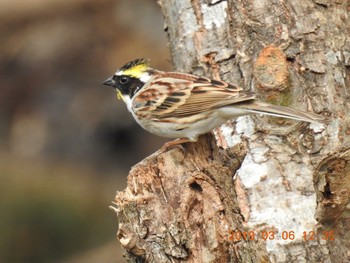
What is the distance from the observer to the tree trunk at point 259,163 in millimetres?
5254

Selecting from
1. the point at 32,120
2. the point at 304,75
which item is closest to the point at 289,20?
the point at 304,75

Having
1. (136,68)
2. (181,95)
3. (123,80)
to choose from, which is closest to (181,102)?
(181,95)

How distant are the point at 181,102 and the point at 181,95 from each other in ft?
0.19

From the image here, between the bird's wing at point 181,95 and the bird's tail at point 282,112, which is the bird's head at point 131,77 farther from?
the bird's tail at point 282,112

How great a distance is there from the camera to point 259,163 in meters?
5.87

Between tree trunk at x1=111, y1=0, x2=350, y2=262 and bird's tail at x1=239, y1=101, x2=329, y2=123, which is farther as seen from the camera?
bird's tail at x1=239, y1=101, x2=329, y2=123

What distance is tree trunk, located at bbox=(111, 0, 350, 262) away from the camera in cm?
525

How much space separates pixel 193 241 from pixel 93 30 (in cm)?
946

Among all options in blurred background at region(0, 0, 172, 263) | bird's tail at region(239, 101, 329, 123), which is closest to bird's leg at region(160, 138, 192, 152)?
bird's tail at region(239, 101, 329, 123)

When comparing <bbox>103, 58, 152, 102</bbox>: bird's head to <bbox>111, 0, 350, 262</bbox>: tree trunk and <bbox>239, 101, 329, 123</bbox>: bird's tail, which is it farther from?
<bbox>239, 101, 329, 123</bbox>: bird's tail

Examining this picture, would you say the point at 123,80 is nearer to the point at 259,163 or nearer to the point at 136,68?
the point at 136,68

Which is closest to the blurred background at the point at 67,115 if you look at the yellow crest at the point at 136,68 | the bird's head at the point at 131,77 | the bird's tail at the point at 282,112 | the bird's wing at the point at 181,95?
the bird's head at the point at 131,77

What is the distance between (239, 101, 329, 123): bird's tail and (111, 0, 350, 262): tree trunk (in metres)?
0.15

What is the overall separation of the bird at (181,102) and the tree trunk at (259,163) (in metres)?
0.13
